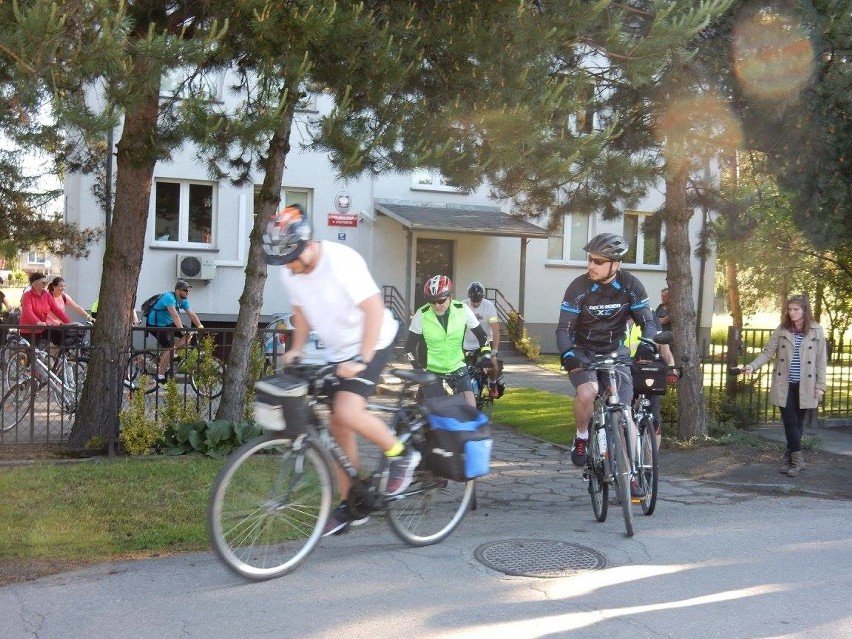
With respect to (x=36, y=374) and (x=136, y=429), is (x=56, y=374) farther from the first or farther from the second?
(x=136, y=429)

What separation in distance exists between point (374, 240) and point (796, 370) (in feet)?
52.4

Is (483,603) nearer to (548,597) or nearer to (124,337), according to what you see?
(548,597)

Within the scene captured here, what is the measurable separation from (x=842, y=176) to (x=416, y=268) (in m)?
16.0

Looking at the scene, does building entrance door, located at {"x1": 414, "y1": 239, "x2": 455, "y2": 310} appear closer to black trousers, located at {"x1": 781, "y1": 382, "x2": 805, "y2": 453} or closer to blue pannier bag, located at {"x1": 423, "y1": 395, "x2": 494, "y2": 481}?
black trousers, located at {"x1": 781, "y1": 382, "x2": 805, "y2": 453}

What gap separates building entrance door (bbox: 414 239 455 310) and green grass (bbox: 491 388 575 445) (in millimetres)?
9495

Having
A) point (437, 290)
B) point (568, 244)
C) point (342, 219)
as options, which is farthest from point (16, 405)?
point (568, 244)

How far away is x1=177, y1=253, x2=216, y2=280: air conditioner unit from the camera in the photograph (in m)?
22.1

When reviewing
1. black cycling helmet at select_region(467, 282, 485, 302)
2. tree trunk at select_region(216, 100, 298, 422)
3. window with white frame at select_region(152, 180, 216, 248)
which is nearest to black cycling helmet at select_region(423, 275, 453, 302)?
tree trunk at select_region(216, 100, 298, 422)

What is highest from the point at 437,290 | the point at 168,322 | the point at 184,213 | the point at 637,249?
the point at 184,213

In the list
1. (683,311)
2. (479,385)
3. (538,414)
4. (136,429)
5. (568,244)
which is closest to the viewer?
(136,429)

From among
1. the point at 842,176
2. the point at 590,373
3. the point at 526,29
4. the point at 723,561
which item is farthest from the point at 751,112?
the point at 723,561

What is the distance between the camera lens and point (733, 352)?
11.8 meters

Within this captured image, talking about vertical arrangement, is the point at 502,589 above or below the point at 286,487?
below

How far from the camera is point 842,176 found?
32.6 feet
